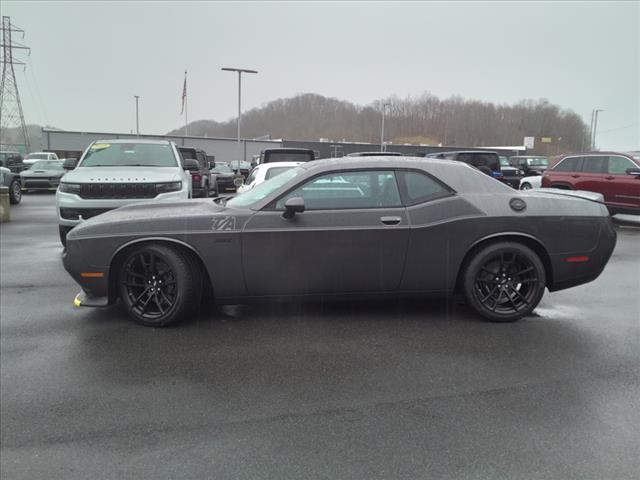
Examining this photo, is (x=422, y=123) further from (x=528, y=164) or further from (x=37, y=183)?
(x=37, y=183)

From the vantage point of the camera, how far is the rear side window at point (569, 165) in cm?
1349

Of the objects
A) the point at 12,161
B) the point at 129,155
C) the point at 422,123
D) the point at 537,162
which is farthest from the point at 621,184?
the point at 422,123

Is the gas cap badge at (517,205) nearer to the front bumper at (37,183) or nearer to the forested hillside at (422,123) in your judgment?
the front bumper at (37,183)

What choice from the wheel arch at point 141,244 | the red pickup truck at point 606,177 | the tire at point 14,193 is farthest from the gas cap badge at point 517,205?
the tire at point 14,193

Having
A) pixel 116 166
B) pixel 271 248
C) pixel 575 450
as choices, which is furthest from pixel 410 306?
pixel 116 166

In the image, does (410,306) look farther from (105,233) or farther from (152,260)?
(105,233)

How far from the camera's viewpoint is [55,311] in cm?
521

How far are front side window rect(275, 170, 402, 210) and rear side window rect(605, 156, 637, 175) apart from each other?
1026 centimetres

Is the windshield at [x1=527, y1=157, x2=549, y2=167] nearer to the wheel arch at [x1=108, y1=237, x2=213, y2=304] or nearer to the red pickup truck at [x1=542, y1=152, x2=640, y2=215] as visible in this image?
the red pickup truck at [x1=542, y1=152, x2=640, y2=215]

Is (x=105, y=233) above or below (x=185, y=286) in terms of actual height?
above

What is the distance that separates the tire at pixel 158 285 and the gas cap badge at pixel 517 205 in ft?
9.68

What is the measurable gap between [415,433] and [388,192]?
2409 millimetres

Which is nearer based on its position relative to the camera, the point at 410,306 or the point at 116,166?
the point at 410,306

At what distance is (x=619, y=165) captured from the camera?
12.7 m
